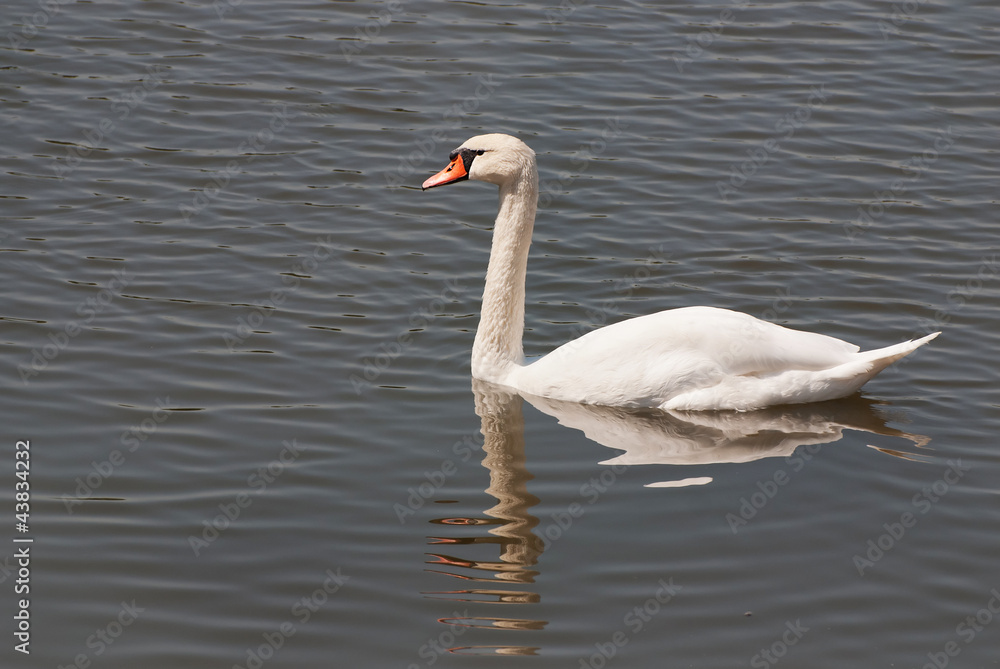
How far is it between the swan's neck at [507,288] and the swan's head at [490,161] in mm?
72

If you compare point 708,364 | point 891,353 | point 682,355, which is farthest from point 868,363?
point 682,355

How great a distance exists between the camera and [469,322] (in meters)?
8.80

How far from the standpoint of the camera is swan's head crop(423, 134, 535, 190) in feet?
25.5

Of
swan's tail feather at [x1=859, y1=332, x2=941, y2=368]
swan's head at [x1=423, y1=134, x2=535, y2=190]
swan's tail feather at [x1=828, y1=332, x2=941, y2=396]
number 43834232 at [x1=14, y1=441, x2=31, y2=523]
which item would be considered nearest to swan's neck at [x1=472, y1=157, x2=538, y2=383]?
swan's head at [x1=423, y1=134, x2=535, y2=190]

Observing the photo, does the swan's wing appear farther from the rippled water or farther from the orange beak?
the orange beak

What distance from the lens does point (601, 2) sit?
15.1 m

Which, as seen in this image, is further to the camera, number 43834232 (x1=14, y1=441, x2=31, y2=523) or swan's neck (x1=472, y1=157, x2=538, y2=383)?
swan's neck (x1=472, y1=157, x2=538, y2=383)

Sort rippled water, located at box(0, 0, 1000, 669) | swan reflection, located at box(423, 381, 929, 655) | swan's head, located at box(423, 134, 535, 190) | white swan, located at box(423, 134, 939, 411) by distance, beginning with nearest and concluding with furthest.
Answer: rippled water, located at box(0, 0, 1000, 669) < swan reflection, located at box(423, 381, 929, 655) < white swan, located at box(423, 134, 939, 411) < swan's head, located at box(423, 134, 535, 190)

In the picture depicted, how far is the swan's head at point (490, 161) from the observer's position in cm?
778

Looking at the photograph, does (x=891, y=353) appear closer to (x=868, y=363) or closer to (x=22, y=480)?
(x=868, y=363)

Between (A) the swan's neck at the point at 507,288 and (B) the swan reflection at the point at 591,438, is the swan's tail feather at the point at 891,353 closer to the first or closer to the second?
(B) the swan reflection at the point at 591,438

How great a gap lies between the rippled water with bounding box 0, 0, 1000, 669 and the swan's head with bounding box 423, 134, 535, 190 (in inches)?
48.6

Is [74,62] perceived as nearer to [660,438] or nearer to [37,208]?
[37,208]

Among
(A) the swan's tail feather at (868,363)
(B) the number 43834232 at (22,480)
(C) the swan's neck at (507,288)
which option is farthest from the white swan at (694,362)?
(B) the number 43834232 at (22,480)
